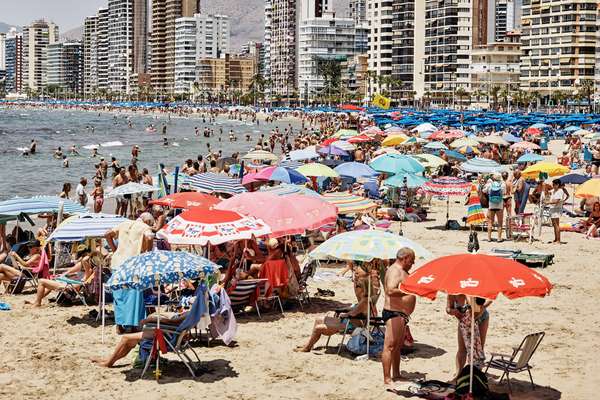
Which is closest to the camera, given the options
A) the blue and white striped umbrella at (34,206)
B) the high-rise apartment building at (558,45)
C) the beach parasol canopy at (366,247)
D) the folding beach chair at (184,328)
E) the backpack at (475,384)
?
the backpack at (475,384)

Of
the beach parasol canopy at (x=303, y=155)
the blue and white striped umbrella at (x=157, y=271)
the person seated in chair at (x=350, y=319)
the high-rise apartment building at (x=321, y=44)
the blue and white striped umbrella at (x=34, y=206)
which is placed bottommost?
the person seated in chair at (x=350, y=319)

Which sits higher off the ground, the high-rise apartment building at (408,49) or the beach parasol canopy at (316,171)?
the high-rise apartment building at (408,49)

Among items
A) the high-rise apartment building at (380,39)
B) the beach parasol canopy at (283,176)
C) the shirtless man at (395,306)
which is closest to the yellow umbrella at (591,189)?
the beach parasol canopy at (283,176)

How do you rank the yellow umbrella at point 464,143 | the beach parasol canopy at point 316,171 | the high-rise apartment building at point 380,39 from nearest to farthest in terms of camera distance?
1. the beach parasol canopy at point 316,171
2. the yellow umbrella at point 464,143
3. the high-rise apartment building at point 380,39

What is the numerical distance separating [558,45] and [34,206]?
105296mm

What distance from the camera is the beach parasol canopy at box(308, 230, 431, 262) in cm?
907

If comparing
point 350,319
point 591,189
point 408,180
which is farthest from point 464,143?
point 350,319

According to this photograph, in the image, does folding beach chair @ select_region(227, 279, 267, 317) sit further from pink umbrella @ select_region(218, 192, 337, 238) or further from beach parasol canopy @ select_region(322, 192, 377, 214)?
beach parasol canopy @ select_region(322, 192, 377, 214)

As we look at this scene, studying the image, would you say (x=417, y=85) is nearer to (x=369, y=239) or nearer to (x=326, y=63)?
(x=326, y=63)

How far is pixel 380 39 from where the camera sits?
5600 inches

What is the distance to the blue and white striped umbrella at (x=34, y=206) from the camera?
1338 cm

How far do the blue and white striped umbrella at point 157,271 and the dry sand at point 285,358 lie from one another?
3.38 ft

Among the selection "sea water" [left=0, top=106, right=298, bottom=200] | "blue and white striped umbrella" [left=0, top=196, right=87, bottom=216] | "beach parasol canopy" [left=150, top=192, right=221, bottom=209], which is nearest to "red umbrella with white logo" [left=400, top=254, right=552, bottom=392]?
"beach parasol canopy" [left=150, top=192, right=221, bottom=209]

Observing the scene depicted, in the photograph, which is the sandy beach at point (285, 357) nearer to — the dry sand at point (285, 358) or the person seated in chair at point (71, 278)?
the dry sand at point (285, 358)
